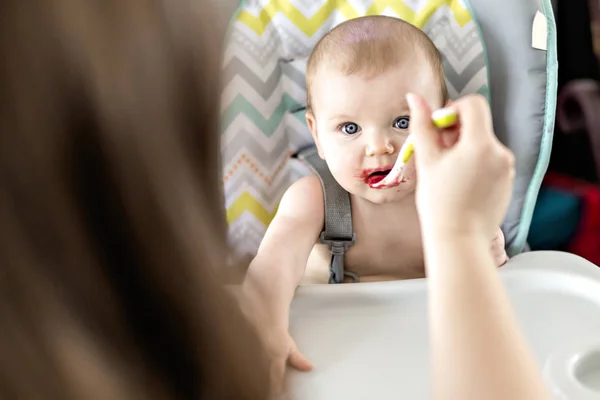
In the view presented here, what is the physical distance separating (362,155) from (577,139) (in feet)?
1.52

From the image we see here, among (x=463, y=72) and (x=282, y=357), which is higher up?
(x=463, y=72)

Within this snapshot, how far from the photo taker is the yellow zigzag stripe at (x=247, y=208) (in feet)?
3.26

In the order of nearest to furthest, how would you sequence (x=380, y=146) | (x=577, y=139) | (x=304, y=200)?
(x=380, y=146) → (x=304, y=200) → (x=577, y=139)

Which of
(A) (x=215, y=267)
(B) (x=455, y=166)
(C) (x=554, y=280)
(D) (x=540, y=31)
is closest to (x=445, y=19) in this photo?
(D) (x=540, y=31)

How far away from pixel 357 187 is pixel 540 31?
1.04 feet

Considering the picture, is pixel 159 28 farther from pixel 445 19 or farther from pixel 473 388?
pixel 445 19

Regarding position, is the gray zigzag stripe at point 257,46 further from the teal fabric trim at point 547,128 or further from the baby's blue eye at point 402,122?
the teal fabric trim at point 547,128

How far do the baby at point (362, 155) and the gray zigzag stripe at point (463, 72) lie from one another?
0.04 metres

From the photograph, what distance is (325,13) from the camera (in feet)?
3.16

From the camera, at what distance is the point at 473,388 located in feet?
1.56

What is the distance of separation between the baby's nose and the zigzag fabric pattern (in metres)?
0.17

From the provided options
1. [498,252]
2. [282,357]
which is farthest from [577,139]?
[282,357]

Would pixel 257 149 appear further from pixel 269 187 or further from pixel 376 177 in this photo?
pixel 376 177

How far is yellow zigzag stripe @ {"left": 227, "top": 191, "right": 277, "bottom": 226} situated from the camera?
3.26 ft
